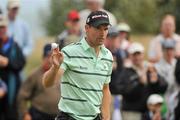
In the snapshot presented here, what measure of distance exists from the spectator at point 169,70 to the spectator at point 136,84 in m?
0.16

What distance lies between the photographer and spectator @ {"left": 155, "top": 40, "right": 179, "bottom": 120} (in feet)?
34.3

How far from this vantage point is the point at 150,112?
1030 centimetres

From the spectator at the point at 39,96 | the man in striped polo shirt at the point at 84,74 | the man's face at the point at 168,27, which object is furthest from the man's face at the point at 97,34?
the man's face at the point at 168,27

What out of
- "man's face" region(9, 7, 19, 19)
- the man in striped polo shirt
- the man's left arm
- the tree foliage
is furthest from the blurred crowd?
the tree foliage

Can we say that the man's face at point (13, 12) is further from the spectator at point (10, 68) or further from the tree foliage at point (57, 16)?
the tree foliage at point (57, 16)

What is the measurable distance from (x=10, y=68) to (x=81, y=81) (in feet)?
12.3

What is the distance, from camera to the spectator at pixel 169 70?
10.5 metres

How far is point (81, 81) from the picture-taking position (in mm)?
6668

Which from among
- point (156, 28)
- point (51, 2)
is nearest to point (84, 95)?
point (51, 2)

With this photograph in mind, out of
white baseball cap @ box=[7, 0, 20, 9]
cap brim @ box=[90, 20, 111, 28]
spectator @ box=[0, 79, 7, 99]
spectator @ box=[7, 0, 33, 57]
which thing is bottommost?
spectator @ box=[0, 79, 7, 99]

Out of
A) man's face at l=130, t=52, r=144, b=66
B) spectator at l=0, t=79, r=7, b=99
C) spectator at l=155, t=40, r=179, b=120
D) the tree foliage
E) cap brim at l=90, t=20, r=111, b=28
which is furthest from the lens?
the tree foliage

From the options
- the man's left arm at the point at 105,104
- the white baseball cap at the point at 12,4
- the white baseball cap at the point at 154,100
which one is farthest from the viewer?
the white baseball cap at the point at 12,4

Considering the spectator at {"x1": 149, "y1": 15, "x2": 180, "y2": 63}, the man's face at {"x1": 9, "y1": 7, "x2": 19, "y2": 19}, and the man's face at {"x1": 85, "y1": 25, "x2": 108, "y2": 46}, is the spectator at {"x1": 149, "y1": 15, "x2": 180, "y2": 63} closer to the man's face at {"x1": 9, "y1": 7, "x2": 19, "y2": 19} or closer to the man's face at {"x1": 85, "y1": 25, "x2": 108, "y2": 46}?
the man's face at {"x1": 9, "y1": 7, "x2": 19, "y2": 19}

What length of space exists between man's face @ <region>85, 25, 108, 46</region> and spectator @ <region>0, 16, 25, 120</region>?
3.59 m
